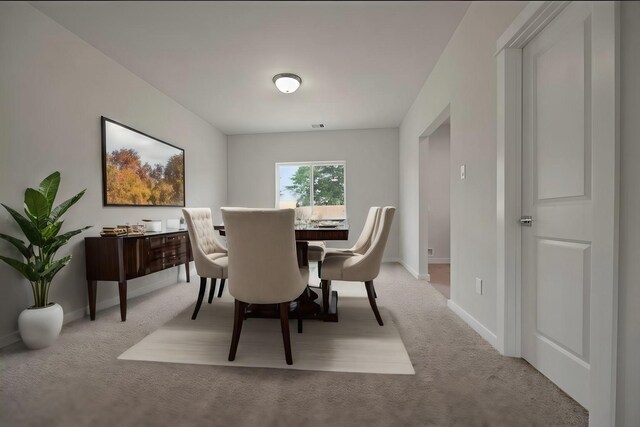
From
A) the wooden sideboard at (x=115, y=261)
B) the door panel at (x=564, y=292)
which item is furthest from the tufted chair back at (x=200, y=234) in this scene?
the door panel at (x=564, y=292)

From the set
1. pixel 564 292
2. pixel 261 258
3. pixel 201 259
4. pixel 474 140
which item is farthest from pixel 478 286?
pixel 201 259

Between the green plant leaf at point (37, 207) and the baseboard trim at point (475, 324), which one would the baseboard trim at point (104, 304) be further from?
the baseboard trim at point (475, 324)

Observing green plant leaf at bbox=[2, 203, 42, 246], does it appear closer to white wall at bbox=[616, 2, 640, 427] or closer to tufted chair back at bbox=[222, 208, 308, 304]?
tufted chair back at bbox=[222, 208, 308, 304]

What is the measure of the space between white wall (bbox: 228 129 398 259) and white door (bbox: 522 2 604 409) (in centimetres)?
367

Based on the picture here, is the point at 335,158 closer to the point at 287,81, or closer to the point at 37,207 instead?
the point at 287,81

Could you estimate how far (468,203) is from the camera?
7.37 ft

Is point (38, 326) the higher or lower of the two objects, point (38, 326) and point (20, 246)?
the lower

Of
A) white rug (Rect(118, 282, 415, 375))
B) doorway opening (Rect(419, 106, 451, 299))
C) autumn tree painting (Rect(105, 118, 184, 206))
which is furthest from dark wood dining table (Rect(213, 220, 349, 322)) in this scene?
doorway opening (Rect(419, 106, 451, 299))

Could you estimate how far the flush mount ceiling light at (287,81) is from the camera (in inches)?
120

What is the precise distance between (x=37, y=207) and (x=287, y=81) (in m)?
2.38

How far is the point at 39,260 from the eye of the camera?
6.30 ft

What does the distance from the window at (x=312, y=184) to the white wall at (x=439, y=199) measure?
161 centimetres

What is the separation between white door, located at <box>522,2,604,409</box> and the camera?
48.0 inches

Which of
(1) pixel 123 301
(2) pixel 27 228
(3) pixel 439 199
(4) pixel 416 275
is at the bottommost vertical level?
(4) pixel 416 275
